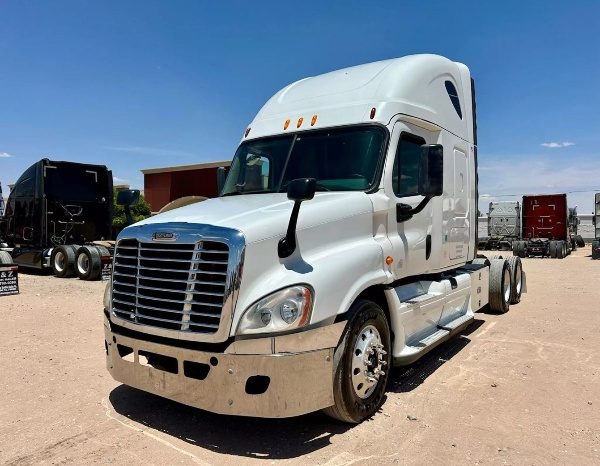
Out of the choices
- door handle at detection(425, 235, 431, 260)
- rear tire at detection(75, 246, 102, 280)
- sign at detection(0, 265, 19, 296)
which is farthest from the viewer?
rear tire at detection(75, 246, 102, 280)

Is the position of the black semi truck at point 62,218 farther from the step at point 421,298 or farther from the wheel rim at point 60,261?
the step at point 421,298

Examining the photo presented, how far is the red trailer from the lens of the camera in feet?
86.7

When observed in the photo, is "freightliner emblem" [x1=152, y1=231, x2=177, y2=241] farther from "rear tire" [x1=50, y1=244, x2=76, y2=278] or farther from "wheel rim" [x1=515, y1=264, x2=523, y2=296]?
"rear tire" [x1=50, y1=244, x2=76, y2=278]

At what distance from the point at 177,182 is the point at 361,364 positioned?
32964mm

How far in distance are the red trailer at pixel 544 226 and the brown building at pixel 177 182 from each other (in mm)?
19649

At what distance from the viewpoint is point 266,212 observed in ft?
12.6

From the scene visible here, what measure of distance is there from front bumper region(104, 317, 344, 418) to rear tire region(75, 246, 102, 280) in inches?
427

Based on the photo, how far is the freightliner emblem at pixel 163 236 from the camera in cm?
359

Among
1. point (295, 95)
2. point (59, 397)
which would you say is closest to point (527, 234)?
point (295, 95)

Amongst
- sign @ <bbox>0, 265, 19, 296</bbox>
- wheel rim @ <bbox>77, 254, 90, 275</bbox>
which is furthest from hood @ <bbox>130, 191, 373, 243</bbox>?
wheel rim @ <bbox>77, 254, 90, 275</bbox>

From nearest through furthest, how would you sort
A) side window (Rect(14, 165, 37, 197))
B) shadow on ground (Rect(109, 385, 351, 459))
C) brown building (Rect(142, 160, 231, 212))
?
shadow on ground (Rect(109, 385, 351, 459)) → side window (Rect(14, 165, 37, 197)) → brown building (Rect(142, 160, 231, 212))

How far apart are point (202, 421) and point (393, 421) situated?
1.62 m

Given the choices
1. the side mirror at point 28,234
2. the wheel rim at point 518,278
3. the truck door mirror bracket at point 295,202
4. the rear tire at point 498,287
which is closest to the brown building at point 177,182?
the side mirror at point 28,234

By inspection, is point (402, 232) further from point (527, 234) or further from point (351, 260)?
point (527, 234)
